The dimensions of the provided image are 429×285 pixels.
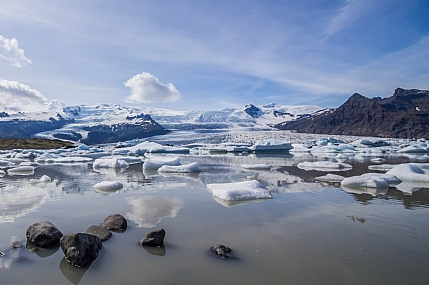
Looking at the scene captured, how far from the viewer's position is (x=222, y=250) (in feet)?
12.8

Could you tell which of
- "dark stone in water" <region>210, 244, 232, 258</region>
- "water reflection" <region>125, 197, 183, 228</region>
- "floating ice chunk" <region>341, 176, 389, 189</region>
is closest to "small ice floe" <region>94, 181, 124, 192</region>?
"water reflection" <region>125, 197, 183, 228</region>

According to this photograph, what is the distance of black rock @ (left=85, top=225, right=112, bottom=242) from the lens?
14.7 feet

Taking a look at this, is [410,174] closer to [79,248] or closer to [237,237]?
[237,237]

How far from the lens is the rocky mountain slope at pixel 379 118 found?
85.5 metres

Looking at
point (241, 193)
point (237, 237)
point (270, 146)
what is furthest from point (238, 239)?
point (270, 146)

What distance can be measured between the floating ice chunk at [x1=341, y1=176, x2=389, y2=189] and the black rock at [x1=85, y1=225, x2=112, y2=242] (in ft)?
24.8

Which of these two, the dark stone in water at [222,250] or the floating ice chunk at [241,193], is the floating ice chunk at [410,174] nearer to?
the floating ice chunk at [241,193]

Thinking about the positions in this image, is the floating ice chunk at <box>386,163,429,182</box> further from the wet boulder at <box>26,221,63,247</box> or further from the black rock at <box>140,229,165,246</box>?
the wet boulder at <box>26,221,63,247</box>

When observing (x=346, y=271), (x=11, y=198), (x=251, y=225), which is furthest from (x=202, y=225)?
(x=11, y=198)

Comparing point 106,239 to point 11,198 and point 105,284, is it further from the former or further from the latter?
point 11,198

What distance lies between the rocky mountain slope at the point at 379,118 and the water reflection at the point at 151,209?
94.4m

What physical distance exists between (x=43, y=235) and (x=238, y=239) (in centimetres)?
297

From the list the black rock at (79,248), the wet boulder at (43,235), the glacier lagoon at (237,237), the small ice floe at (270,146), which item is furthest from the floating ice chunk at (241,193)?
the small ice floe at (270,146)

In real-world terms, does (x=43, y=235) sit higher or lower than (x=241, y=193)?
higher
